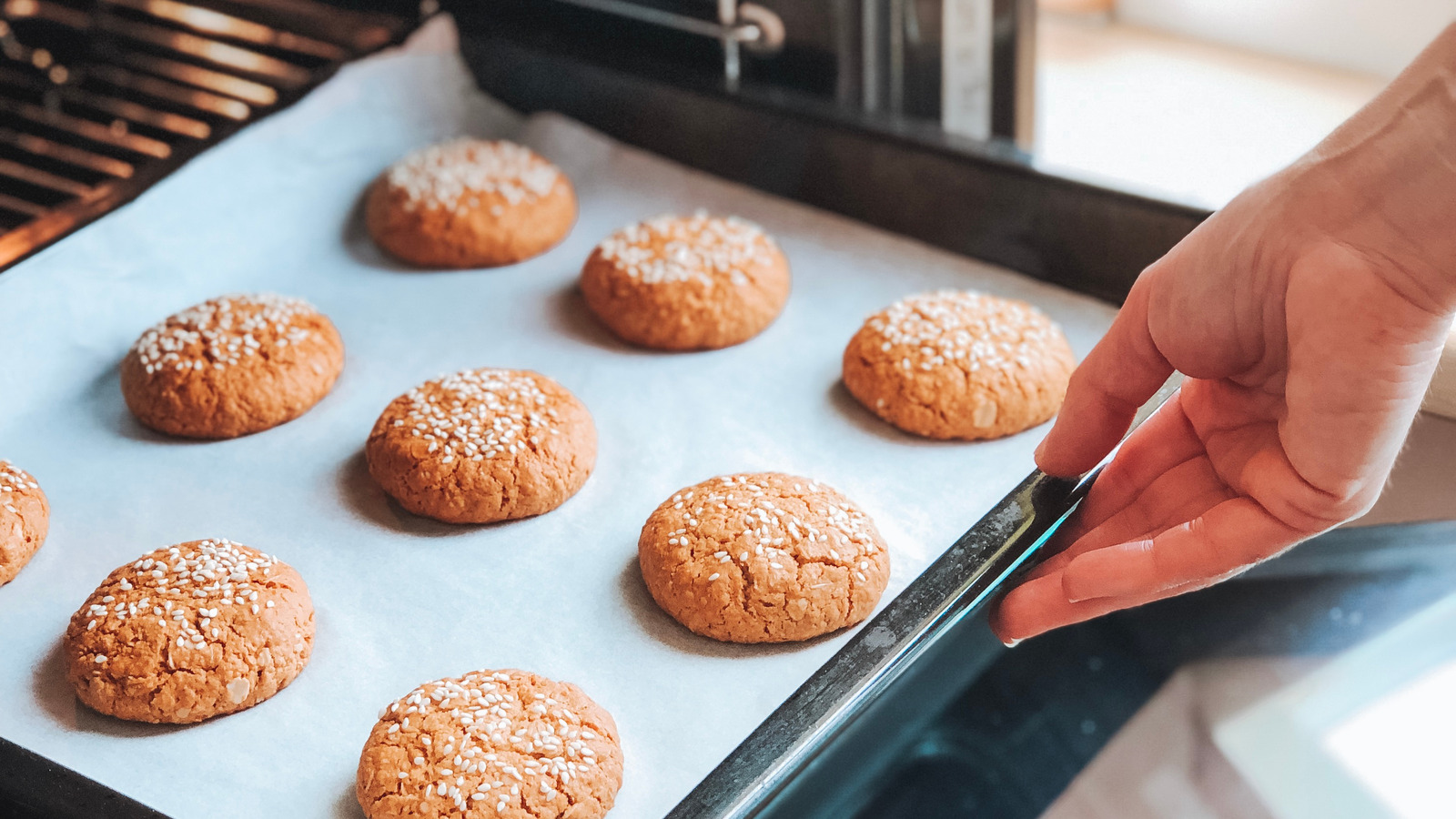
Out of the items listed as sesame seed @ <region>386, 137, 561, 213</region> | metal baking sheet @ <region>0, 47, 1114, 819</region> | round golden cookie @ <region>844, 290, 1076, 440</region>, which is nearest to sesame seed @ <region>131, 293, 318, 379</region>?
metal baking sheet @ <region>0, 47, 1114, 819</region>

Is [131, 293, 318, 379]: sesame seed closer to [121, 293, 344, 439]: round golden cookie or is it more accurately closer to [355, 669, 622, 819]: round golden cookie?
[121, 293, 344, 439]: round golden cookie

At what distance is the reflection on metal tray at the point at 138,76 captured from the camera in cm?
234

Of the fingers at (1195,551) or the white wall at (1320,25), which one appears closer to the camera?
the fingers at (1195,551)

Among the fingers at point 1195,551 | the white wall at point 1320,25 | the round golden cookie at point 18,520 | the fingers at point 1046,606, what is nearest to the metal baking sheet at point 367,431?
the round golden cookie at point 18,520

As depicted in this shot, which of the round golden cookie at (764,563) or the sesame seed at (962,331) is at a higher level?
the sesame seed at (962,331)

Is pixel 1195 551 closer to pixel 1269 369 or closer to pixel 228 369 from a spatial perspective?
pixel 1269 369

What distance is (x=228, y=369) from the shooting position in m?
1.98

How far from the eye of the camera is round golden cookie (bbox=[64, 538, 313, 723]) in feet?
4.95

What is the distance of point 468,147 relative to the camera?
2535mm

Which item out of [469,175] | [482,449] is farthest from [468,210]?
[482,449]

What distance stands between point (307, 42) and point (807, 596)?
1.88m

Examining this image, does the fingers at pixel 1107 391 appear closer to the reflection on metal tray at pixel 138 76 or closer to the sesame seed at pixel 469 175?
the sesame seed at pixel 469 175

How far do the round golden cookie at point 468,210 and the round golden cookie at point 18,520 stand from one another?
0.84 m

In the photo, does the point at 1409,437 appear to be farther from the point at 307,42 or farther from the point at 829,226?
the point at 307,42
